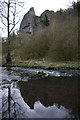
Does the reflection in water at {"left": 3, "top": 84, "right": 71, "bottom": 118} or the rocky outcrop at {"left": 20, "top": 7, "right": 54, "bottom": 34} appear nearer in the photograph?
the reflection in water at {"left": 3, "top": 84, "right": 71, "bottom": 118}

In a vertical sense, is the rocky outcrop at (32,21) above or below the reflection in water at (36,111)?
above

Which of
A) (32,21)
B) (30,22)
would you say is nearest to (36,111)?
(30,22)

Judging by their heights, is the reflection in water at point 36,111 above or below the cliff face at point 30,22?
below

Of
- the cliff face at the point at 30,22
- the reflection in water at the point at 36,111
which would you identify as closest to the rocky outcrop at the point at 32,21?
the cliff face at the point at 30,22

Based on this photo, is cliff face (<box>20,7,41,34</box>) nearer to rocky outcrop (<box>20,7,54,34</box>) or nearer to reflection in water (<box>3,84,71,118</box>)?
rocky outcrop (<box>20,7,54,34</box>)

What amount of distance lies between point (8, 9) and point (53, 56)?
781 cm

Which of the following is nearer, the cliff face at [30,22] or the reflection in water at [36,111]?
the reflection in water at [36,111]

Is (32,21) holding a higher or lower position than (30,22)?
higher

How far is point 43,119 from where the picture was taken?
2406mm

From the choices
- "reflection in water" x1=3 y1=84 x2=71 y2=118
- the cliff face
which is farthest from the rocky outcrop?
"reflection in water" x1=3 y1=84 x2=71 y2=118

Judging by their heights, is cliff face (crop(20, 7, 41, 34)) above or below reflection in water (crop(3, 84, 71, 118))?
above

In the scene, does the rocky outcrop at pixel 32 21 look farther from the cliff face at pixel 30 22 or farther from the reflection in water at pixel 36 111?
the reflection in water at pixel 36 111

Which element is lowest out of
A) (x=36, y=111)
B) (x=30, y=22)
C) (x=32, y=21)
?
(x=36, y=111)

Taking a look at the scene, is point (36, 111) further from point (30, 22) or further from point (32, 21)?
point (32, 21)
